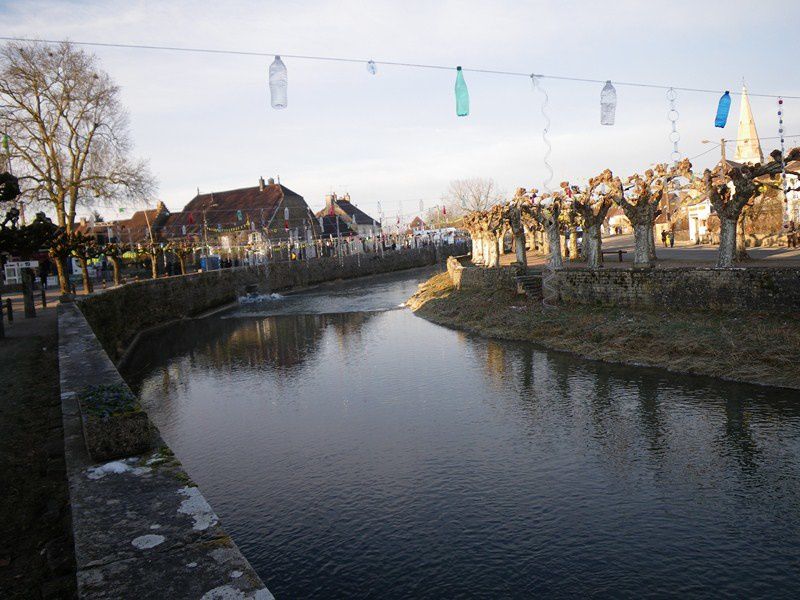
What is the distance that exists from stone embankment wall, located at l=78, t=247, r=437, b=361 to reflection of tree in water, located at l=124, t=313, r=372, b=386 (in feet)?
4.06

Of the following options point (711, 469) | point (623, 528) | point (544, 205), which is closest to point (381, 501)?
point (623, 528)

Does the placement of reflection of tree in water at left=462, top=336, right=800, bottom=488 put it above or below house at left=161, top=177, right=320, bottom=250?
below

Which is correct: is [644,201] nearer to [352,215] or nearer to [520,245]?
Answer: [520,245]

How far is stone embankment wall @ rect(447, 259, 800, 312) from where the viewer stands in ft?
55.7

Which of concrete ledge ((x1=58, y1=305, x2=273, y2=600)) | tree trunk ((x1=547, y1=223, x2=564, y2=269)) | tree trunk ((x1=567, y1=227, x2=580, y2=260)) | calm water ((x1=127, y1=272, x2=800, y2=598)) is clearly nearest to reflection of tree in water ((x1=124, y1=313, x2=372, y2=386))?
calm water ((x1=127, y1=272, x2=800, y2=598))

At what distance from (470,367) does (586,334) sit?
476cm

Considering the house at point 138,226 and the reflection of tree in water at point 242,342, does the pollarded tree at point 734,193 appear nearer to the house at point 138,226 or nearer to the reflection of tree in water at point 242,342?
the reflection of tree in water at point 242,342

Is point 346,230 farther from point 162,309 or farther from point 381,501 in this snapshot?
point 381,501

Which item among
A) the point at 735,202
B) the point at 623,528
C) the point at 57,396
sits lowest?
the point at 623,528

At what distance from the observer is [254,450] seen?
1180cm

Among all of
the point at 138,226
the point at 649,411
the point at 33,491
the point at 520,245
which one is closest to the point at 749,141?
the point at 520,245

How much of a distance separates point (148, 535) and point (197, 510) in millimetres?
462

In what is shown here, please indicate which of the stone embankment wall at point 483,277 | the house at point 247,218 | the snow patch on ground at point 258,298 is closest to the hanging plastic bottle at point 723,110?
the stone embankment wall at point 483,277

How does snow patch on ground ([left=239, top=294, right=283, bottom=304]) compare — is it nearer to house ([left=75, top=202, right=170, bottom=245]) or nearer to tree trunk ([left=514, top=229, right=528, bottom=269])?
tree trunk ([left=514, top=229, right=528, bottom=269])
